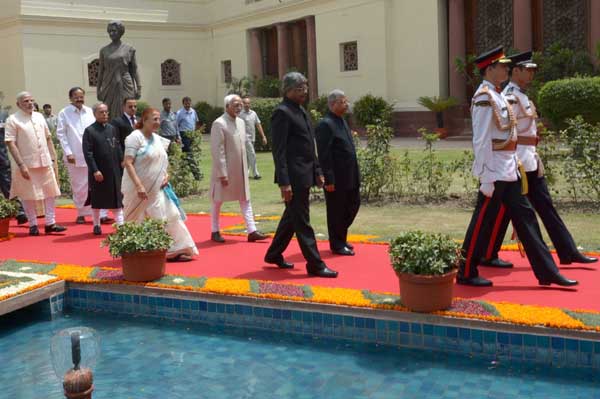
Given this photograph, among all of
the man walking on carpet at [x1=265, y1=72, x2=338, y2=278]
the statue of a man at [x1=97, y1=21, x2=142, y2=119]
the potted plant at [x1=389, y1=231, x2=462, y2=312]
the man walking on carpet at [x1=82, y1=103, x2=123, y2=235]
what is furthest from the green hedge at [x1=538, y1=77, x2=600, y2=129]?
the potted plant at [x1=389, y1=231, x2=462, y2=312]

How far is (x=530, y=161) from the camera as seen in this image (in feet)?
19.0

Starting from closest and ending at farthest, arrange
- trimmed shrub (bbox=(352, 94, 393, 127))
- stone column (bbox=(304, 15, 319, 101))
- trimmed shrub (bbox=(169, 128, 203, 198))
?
trimmed shrub (bbox=(169, 128, 203, 198)), trimmed shrub (bbox=(352, 94, 393, 127)), stone column (bbox=(304, 15, 319, 101))

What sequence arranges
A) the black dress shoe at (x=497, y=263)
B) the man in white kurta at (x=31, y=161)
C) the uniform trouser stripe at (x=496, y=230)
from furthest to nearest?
the man in white kurta at (x=31, y=161), the black dress shoe at (x=497, y=263), the uniform trouser stripe at (x=496, y=230)

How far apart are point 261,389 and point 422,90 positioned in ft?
61.1

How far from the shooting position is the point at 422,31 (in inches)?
861

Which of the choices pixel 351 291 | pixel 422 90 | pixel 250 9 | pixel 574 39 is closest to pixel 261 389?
pixel 351 291

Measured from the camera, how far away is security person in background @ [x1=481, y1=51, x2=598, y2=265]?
5785 mm

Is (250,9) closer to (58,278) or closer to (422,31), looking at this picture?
(422,31)

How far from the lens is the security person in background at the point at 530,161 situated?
5.79m

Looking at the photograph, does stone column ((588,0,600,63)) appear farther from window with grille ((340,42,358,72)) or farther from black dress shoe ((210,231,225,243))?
black dress shoe ((210,231,225,243))

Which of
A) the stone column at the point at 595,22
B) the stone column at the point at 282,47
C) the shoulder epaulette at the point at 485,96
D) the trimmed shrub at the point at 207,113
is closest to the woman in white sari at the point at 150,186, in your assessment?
the shoulder epaulette at the point at 485,96

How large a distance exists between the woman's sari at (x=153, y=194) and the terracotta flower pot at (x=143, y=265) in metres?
0.83

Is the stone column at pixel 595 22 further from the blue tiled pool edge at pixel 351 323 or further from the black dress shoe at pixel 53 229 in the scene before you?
the blue tiled pool edge at pixel 351 323

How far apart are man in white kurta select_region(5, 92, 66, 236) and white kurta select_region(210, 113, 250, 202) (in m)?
2.37
